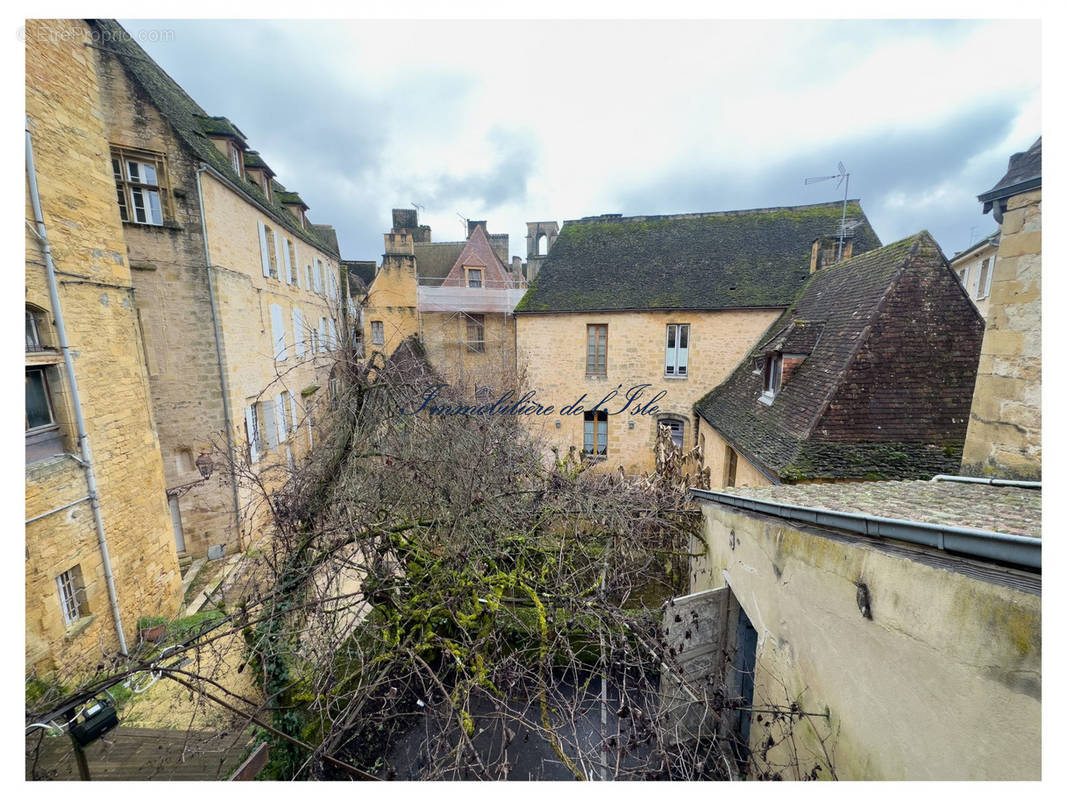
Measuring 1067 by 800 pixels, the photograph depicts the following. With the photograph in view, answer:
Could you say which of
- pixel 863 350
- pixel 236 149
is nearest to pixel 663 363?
pixel 863 350

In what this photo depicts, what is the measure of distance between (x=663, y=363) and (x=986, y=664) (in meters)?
12.3

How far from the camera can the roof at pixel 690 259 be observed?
12.8 metres

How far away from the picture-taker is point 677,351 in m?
13.3

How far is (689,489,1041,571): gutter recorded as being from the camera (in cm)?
159

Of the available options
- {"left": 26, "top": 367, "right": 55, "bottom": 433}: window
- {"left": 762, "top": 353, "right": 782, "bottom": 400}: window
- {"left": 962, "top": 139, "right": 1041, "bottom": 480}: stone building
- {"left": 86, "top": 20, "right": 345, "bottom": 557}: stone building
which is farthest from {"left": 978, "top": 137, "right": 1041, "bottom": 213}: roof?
{"left": 26, "top": 367, "right": 55, "bottom": 433}: window

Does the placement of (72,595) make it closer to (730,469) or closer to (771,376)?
(730,469)

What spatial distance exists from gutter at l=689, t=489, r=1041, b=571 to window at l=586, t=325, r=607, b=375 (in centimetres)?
1119

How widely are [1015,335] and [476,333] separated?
17.4m

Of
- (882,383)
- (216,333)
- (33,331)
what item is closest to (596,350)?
(882,383)

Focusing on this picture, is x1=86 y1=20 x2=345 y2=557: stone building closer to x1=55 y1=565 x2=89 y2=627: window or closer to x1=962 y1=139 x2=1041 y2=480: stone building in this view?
x1=55 y1=565 x2=89 y2=627: window

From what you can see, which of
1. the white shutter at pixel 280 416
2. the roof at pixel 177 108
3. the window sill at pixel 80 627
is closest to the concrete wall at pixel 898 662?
the window sill at pixel 80 627

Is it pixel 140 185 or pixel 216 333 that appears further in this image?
pixel 216 333

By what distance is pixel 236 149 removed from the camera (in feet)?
38.6
